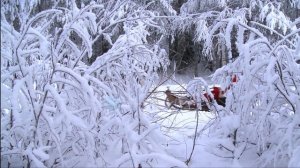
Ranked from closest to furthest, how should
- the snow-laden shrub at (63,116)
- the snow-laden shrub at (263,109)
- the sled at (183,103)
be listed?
1. the snow-laden shrub at (63,116)
2. the snow-laden shrub at (263,109)
3. the sled at (183,103)

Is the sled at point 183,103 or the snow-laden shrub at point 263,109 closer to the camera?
the snow-laden shrub at point 263,109

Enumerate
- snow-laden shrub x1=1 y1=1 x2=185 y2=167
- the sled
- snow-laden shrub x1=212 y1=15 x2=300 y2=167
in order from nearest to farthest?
snow-laden shrub x1=1 y1=1 x2=185 y2=167, snow-laden shrub x1=212 y1=15 x2=300 y2=167, the sled

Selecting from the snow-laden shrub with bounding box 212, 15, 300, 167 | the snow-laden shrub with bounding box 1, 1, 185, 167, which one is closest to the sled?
the snow-laden shrub with bounding box 212, 15, 300, 167

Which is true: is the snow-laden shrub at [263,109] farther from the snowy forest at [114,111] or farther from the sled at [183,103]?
the sled at [183,103]

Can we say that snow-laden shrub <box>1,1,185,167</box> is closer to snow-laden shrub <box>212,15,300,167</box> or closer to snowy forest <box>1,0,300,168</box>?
snowy forest <box>1,0,300,168</box>

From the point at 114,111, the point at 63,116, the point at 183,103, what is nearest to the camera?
the point at 63,116

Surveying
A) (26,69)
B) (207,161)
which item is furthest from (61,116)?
(207,161)

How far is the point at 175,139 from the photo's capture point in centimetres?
335

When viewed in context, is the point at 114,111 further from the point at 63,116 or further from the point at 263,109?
the point at 263,109

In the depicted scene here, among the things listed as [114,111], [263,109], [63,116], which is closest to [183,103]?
[263,109]

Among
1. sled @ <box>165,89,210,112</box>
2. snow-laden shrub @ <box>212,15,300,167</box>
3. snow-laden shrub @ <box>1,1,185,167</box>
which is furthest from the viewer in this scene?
sled @ <box>165,89,210,112</box>

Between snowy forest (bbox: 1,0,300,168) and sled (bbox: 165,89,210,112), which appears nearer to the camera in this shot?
snowy forest (bbox: 1,0,300,168)

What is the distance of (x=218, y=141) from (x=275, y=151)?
517 mm

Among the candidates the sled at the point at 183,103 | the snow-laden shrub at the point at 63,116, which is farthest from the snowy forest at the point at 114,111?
the sled at the point at 183,103
